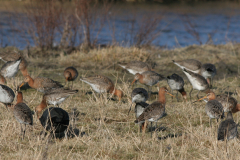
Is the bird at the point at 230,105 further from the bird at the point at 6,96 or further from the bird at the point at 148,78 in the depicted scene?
the bird at the point at 6,96

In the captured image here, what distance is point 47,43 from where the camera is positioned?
1443cm

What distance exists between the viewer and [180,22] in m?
28.6

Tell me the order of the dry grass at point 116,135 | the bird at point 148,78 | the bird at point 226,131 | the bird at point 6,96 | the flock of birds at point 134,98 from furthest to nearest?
the bird at point 148,78 < the bird at point 6,96 < the flock of birds at point 134,98 < the bird at point 226,131 < the dry grass at point 116,135

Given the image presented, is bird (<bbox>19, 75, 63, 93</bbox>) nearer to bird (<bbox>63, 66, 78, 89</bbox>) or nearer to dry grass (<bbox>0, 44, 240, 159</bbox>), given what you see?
dry grass (<bbox>0, 44, 240, 159</bbox>)

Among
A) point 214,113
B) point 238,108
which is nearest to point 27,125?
point 214,113

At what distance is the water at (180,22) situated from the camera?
22.2 m

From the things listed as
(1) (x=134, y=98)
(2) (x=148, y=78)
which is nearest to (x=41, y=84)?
(1) (x=134, y=98)

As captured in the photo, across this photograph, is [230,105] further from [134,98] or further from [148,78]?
[148,78]

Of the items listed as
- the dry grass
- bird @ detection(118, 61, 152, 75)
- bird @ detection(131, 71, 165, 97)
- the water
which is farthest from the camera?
the water

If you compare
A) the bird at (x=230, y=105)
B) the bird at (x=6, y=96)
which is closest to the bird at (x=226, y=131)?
the bird at (x=230, y=105)

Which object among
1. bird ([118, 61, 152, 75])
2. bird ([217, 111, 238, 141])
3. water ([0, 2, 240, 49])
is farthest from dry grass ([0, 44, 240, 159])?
water ([0, 2, 240, 49])

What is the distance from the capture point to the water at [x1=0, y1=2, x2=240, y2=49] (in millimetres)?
22203

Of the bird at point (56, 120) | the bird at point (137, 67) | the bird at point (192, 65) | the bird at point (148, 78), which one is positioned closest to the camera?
the bird at point (56, 120)

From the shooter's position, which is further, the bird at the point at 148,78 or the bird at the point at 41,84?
the bird at the point at 148,78
